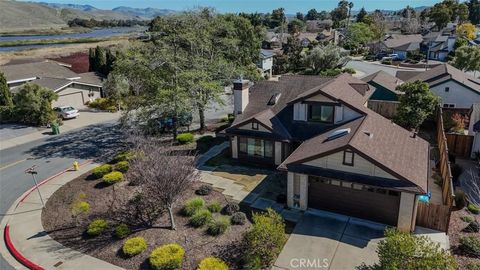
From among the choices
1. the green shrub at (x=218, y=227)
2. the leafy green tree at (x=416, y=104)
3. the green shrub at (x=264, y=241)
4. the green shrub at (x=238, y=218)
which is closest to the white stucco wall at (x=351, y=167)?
the green shrub at (x=238, y=218)

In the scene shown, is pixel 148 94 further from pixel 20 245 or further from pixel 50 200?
pixel 20 245

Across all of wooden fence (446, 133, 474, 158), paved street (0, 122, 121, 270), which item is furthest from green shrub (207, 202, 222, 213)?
wooden fence (446, 133, 474, 158)

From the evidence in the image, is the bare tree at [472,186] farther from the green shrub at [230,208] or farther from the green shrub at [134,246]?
the green shrub at [134,246]

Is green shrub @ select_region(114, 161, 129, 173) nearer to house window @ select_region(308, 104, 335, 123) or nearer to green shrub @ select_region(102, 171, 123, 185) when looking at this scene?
green shrub @ select_region(102, 171, 123, 185)

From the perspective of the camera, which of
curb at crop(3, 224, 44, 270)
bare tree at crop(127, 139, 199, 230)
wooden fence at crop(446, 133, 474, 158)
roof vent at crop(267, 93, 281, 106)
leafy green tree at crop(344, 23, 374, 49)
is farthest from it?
leafy green tree at crop(344, 23, 374, 49)

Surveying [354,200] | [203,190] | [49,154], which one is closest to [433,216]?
[354,200]

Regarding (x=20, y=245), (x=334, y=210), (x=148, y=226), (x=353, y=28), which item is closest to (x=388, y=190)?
(x=334, y=210)
